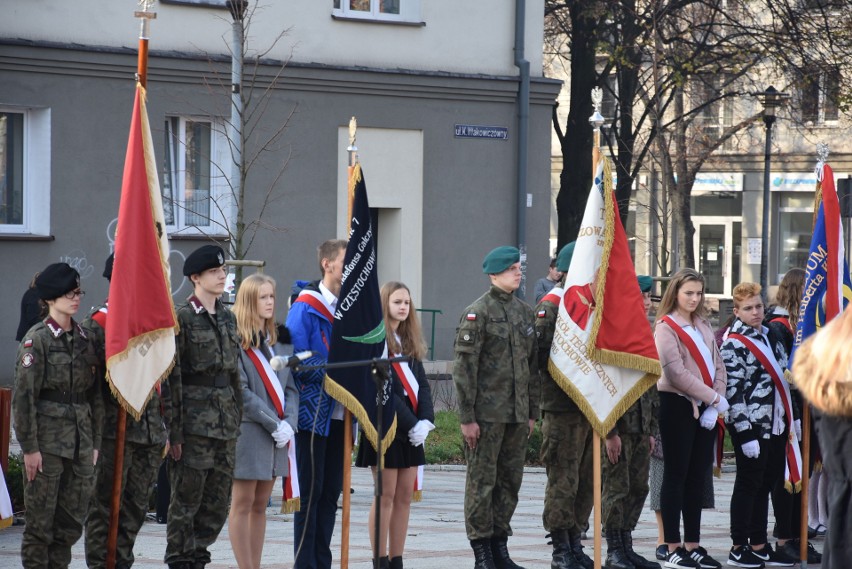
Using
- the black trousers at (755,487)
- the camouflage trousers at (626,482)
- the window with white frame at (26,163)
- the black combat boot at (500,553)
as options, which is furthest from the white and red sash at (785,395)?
the window with white frame at (26,163)

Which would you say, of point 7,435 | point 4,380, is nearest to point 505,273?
point 7,435

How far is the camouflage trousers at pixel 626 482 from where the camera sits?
9.51 m

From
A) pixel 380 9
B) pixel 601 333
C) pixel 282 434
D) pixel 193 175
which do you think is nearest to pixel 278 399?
pixel 282 434

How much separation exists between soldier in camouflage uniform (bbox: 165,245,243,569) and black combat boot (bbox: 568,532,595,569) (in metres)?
2.51

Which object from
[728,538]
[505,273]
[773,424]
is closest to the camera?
[505,273]

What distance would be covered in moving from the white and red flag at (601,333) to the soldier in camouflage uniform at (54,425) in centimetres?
318

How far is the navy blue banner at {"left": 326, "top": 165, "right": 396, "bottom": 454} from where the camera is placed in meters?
8.06

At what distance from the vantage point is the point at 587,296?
9203 mm

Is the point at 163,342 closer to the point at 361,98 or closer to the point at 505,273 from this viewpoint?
the point at 505,273

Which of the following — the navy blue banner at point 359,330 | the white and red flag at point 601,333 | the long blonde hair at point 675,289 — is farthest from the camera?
the long blonde hair at point 675,289

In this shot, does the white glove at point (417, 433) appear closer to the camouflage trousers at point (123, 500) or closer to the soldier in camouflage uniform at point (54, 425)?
the camouflage trousers at point (123, 500)

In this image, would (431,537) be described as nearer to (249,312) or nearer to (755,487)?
(755,487)

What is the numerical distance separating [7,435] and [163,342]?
10.1ft

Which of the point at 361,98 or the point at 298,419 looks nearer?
the point at 298,419
